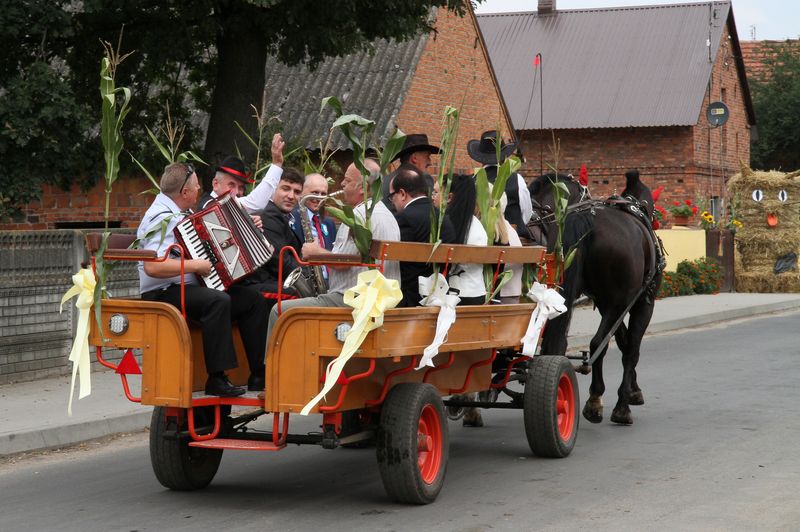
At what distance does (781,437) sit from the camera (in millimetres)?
9227

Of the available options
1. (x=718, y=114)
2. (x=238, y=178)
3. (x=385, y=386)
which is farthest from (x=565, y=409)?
(x=718, y=114)

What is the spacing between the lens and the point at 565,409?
28.5 feet

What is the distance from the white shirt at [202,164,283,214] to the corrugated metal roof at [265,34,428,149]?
45.3 feet

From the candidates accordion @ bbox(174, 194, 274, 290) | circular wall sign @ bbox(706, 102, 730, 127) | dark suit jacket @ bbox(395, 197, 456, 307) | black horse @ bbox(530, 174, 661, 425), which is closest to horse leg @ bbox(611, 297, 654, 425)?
black horse @ bbox(530, 174, 661, 425)

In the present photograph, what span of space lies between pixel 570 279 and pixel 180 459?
147 inches

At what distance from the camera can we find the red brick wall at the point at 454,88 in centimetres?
2441

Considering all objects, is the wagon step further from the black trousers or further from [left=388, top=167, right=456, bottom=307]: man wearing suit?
[left=388, top=167, right=456, bottom=307]: man wearing suit

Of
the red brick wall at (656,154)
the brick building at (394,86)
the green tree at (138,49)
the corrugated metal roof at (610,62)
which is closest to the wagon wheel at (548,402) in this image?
the green tree at (138,49)

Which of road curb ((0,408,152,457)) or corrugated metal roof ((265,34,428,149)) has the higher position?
corrugated metal roof ((265,34,428,149))

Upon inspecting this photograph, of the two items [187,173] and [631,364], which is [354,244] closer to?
[187,173]

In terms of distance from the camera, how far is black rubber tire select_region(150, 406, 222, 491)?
23.8 feet

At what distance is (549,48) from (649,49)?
149 inches

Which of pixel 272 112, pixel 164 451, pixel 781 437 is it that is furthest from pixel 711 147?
pixel 164 451

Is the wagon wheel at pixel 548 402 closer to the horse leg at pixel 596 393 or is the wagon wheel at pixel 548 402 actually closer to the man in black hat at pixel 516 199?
the man in black hat at pixel 516 199
